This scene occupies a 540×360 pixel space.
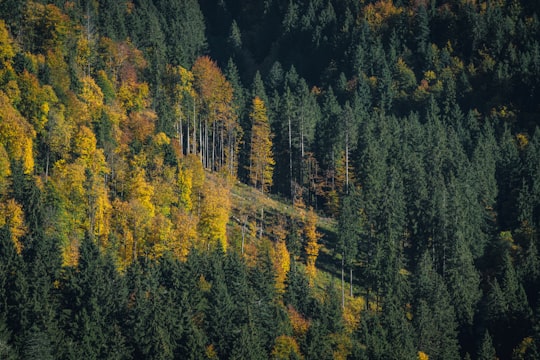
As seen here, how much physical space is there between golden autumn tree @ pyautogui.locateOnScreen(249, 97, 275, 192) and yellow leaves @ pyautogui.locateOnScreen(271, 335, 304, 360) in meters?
39.9

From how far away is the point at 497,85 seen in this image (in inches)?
5925

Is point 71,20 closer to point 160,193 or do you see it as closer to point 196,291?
point 160,193

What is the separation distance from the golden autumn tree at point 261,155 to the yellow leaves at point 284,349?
131 ft

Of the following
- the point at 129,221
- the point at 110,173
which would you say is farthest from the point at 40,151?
the point at 129,221

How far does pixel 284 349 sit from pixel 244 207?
102ft

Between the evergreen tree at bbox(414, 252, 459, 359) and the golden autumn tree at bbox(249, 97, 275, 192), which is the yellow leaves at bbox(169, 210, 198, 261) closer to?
the golden autumn tree at bbox(249, 97, 275, 192)

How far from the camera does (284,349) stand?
81312 millimetres

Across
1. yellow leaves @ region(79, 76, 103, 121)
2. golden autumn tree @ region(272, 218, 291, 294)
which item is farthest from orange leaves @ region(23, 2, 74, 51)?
golden autumn tree @ region(272, 218, 291, 294)

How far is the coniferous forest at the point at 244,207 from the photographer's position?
80312 mm

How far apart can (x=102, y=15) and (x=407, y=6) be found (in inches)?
2945

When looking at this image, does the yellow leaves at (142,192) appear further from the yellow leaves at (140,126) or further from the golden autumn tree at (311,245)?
the golden autumn tree at (311,245)

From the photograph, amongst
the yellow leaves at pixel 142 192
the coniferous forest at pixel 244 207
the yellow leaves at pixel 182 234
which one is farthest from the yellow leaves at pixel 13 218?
the yellow leaves at pixel 182 234

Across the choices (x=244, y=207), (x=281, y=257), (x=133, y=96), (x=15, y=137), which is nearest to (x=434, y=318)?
(x=281, y=257)

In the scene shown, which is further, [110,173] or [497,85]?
[497,85]
